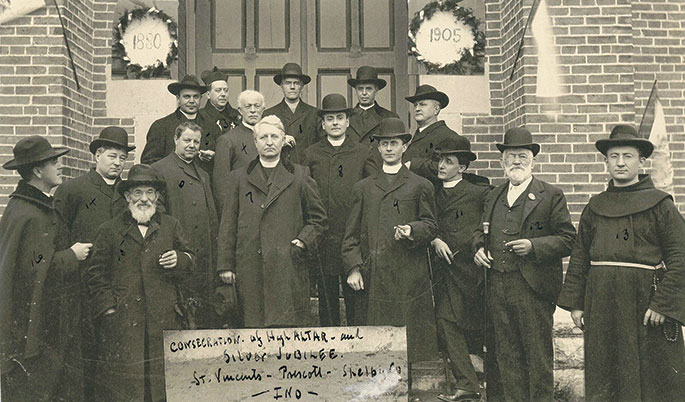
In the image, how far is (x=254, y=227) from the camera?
518 centimetres

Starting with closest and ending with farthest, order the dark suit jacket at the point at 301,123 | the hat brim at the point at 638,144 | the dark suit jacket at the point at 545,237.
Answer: the hat brim at the point at 638,144 < the dark suit jacket at the point at 545,237 < the dark suit jacket at the point at 301,123

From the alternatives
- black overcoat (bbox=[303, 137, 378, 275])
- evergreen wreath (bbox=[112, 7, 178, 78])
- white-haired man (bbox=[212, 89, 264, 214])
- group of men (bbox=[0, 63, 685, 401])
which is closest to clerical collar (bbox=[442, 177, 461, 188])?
group of men (bbox=[0, 63, 685, 401])

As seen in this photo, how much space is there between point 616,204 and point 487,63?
2859mm

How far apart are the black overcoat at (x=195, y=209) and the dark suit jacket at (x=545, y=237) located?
1.95 m

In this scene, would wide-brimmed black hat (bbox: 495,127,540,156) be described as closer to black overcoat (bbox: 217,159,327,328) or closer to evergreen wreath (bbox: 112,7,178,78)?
black overcoat (bbox: 217,159,327,328)

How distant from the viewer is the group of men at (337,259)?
4.82 metres

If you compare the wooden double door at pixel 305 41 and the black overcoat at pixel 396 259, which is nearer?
the black overcoat at pixel 396 259

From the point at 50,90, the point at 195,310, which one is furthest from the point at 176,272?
the point at 50,90

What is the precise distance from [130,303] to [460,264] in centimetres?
233

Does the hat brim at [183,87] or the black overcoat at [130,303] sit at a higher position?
the hat brim at [183,87]

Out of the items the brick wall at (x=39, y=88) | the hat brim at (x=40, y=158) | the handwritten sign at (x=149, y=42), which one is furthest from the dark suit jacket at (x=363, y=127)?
the brick wall at (x=39, y=88)

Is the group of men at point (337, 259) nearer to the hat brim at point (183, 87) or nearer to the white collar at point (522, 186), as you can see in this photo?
the white collar at point (522, 186)

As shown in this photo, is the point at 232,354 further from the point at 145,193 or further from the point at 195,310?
the point at 145,193

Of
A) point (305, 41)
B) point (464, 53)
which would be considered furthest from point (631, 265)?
point (305, 41)
